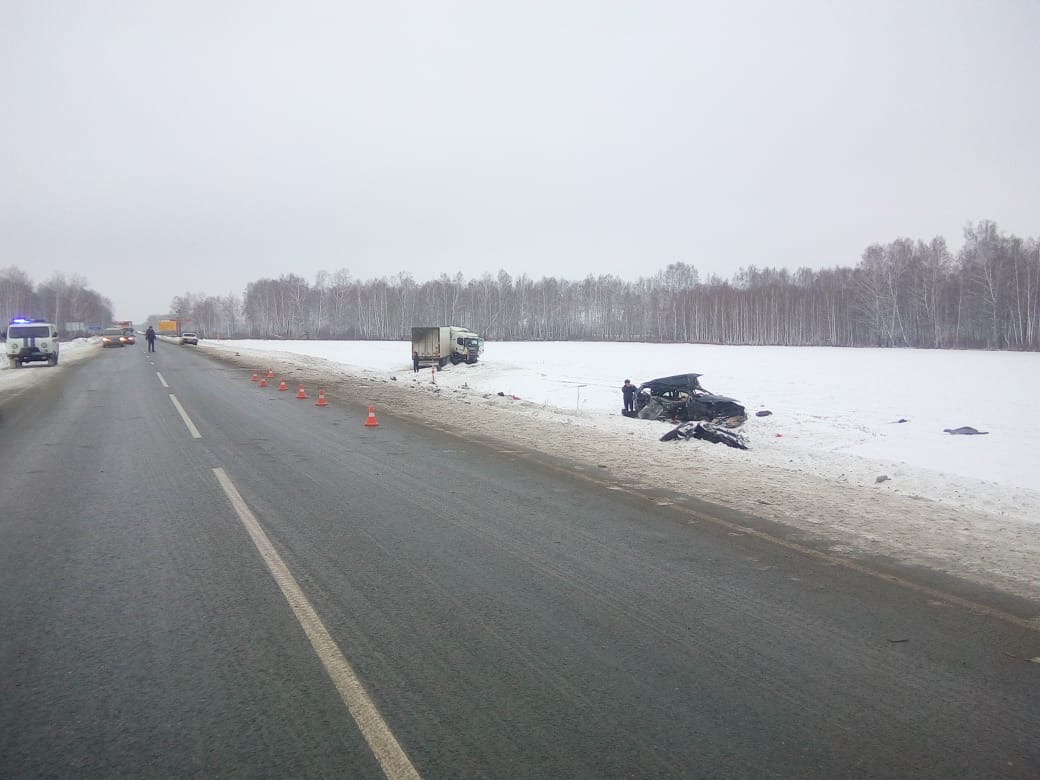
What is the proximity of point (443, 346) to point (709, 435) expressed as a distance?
29.0 meters

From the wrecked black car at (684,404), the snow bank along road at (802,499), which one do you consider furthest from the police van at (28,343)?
the wrecked black car at (684,404)

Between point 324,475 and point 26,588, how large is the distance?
13.5 ft

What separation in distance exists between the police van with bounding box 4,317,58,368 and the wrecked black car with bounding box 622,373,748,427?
32.2 metres

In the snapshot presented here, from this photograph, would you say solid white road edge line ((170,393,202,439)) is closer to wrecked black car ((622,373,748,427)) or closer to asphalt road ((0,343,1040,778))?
asphalt road ((0,343,1040,778))

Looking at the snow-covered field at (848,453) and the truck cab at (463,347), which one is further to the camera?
the truck cab at (463,347)

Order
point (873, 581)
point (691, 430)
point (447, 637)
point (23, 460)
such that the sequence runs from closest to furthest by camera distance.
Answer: point (447, 637)
point (873, 581)
point (23, 460)
point (691, 430)

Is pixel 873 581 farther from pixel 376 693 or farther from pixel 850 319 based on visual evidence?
pixel 850 319

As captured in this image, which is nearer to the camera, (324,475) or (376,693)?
(376,693)

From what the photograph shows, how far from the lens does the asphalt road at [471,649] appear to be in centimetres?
277

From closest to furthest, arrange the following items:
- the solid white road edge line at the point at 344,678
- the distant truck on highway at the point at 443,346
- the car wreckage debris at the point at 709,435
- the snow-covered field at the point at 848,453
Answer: the solid white road edge line at the point at 344,678 → the snow-covered field at the point at 848,453 → the car wreckage debris at the point at 709,435 → the distant truck on highway at the point at 443,346

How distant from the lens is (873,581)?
4.93 m

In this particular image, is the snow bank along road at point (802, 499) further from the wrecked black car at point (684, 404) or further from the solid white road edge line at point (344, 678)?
the solid white road edge line at point (344, 678)

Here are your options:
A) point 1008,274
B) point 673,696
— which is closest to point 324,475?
point 673,696

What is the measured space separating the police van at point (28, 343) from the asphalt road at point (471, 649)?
32735mm
